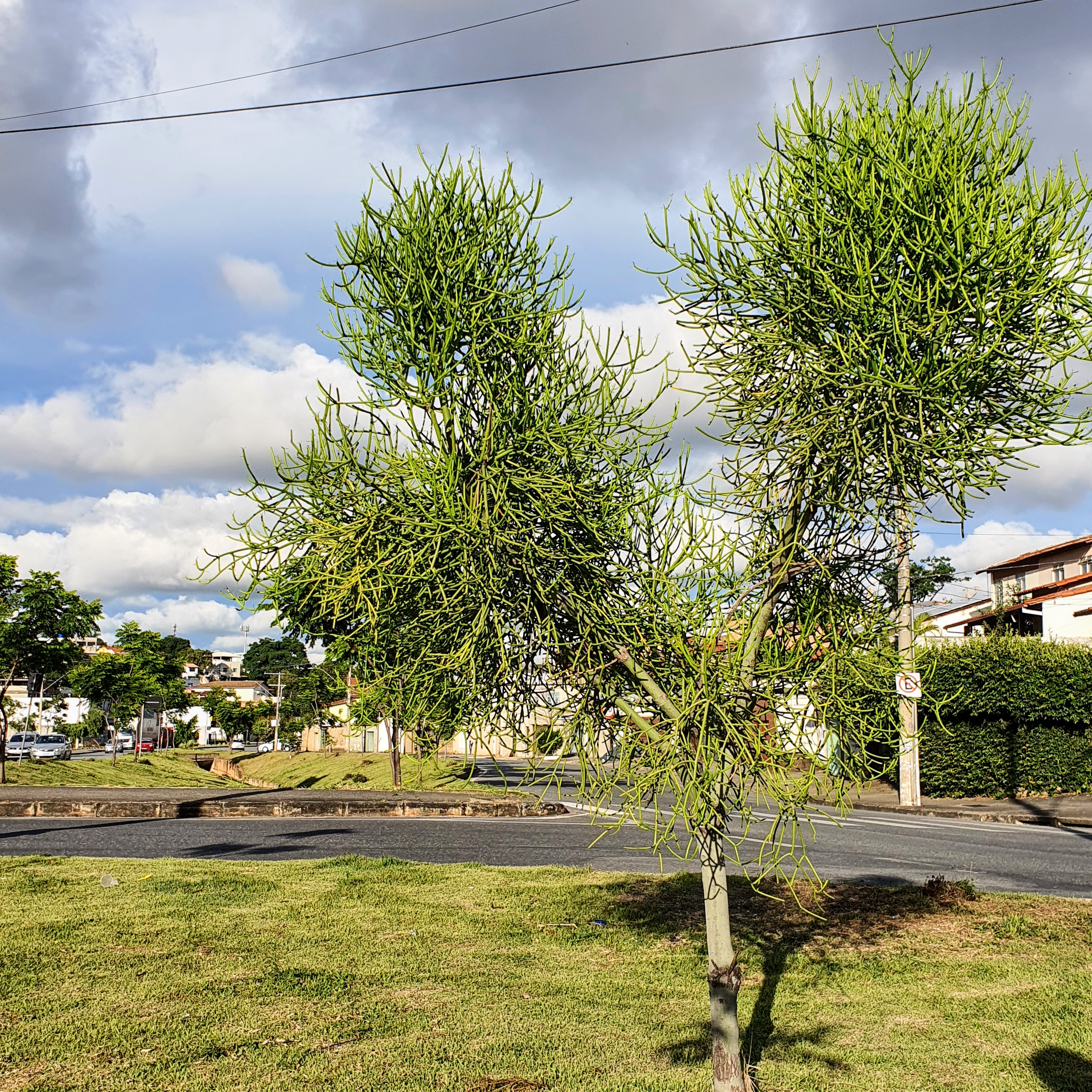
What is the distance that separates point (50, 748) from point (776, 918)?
6116 cm

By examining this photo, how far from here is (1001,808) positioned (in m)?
22.0

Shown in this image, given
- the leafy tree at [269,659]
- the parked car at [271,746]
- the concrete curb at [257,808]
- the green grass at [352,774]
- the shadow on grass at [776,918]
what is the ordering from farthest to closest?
the leafy tree at [269,659], the parked car at [271,746], the green grass at [352,774], the concrete curb at [257,808], the shadow on grass at [776,918]

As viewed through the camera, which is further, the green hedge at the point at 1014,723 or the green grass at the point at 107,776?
the green grass at the point at 107,776

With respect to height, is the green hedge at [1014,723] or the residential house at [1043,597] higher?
the residential house at [1043,597]

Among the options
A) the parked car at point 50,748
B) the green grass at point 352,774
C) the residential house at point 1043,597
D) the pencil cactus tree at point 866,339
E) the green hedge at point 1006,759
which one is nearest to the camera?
the pencil cactus tree at point 866,339

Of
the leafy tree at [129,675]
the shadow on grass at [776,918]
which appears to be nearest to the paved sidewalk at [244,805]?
the shadow on grass at [776,918]

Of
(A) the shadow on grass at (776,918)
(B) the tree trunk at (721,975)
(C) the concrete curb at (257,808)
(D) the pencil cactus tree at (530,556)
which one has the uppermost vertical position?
(D) the pencil cactus tree at (530,556)

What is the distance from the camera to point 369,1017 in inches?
224

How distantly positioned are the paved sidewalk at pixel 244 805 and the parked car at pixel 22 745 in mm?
38882

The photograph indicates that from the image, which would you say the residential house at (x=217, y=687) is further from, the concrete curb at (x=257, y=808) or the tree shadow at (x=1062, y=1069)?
the tree shadow at (x=1062, y=1069)

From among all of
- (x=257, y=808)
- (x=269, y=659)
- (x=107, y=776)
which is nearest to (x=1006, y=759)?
(x=257, y=808)

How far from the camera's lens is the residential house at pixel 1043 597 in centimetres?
3812

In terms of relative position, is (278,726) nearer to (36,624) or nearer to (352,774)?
(352,774)

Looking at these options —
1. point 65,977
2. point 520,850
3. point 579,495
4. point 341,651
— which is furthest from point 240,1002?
point 520,850
